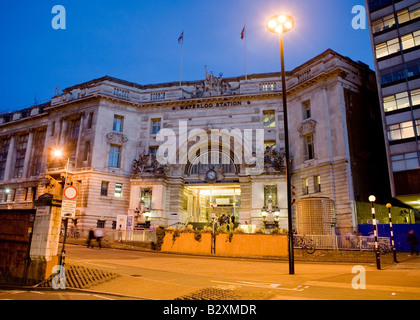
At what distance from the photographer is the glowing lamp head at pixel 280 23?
12852mm

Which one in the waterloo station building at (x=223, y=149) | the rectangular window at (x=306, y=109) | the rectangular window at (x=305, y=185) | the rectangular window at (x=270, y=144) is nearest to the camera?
the waterloo station building at (x=223, y=149)

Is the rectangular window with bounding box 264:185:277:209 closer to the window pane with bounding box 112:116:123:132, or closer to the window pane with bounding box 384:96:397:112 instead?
the window pane with bounding box 384:96:397:112

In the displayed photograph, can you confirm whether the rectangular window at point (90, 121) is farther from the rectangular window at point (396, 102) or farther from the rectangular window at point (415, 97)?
the rectangular window at point (415, 97)

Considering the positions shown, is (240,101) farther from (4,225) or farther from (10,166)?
(10,166)

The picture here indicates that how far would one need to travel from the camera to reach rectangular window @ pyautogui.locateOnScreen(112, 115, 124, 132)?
43.0 m

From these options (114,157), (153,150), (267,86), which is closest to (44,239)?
(114,157)

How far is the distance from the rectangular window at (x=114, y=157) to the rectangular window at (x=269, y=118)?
20646mm

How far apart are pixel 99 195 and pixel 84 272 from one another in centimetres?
2942

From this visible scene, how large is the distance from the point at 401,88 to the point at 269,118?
15.1m

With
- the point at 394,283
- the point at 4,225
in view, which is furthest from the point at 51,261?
the point at 394,283

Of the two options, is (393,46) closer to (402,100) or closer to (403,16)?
(403,16)

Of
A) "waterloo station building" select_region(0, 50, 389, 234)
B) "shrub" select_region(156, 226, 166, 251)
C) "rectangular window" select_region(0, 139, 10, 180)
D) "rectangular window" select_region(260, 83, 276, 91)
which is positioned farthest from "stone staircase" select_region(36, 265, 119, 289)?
"rectangular window" select_region(0, 139, 10, 180)

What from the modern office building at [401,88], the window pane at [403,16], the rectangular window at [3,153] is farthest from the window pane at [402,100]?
the rectangular window at [3,153]

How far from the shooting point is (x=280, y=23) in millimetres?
12961
